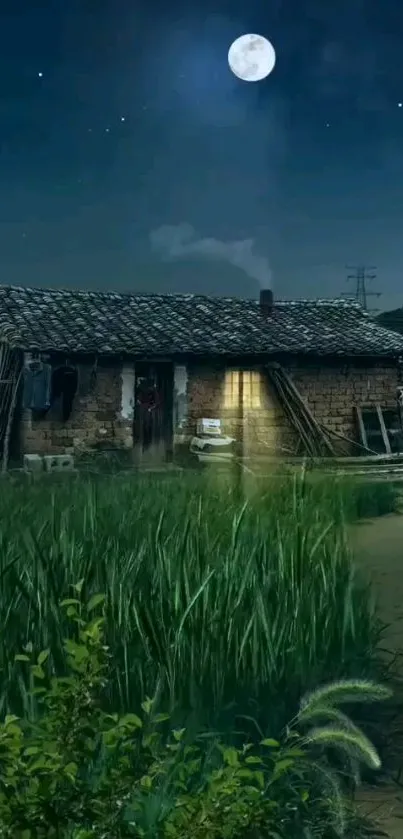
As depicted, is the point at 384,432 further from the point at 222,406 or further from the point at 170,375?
the point at 170,375

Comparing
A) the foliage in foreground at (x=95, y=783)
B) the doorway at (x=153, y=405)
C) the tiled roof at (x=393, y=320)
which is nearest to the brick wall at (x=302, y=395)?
the doorway at (x=153, y=405)

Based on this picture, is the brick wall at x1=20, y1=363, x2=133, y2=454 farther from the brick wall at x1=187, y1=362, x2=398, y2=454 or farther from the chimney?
the chimney

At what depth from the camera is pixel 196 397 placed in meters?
11.7

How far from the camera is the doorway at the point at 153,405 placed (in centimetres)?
1159

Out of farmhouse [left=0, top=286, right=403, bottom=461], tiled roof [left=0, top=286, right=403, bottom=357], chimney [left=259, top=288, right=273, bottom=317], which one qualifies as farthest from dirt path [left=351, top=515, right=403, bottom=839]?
chimney [left=259, top=288, right=273, bottom=317]

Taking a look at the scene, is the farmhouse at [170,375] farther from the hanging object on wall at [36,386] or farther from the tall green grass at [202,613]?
the tall green grass at [202,613]

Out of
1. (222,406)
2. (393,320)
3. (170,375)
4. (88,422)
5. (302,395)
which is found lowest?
(88,422)

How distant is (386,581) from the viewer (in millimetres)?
5422

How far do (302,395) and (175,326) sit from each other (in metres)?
2.10

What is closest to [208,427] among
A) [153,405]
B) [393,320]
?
[153,405]

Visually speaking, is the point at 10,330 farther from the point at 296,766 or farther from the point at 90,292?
the point at 296,766

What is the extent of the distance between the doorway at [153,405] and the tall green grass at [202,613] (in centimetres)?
748

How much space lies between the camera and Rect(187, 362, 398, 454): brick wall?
11750mm

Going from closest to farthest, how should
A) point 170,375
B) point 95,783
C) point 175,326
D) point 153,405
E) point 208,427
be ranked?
point 95,783 → point 208,427 → point 153,405 → point 170,375 → point 175,326
